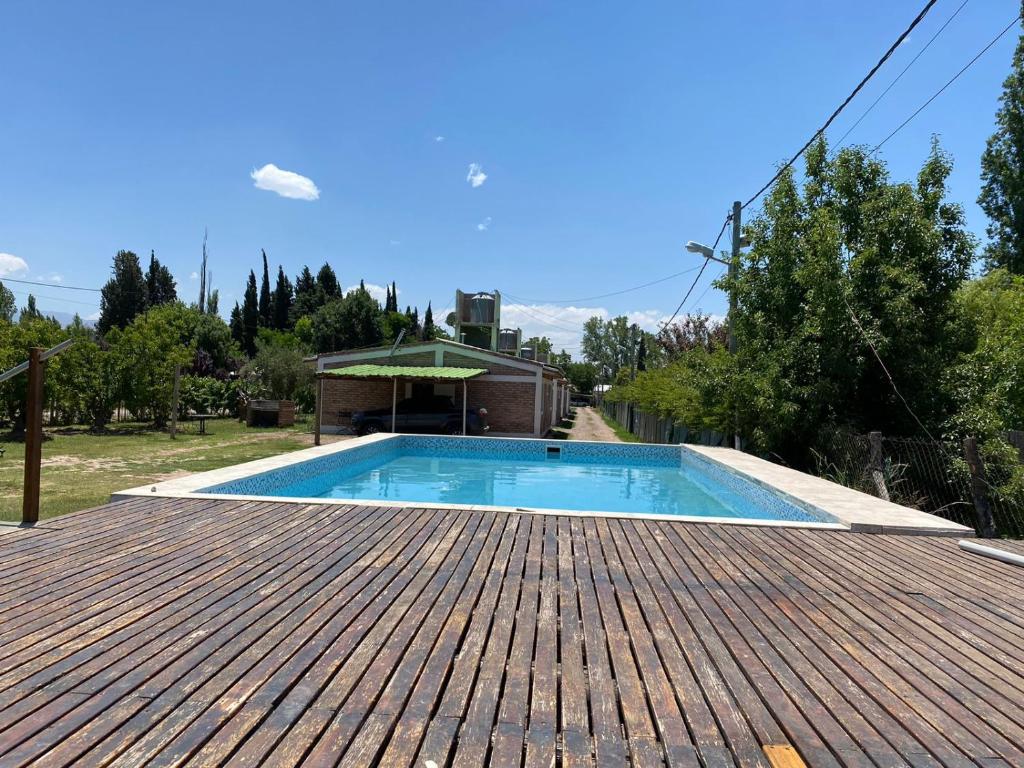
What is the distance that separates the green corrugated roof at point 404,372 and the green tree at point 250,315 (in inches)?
1482

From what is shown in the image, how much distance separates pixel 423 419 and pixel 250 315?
41.1 meters

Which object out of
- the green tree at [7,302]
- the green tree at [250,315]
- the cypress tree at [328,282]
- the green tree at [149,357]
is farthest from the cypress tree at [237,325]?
the green tree at [149,357]

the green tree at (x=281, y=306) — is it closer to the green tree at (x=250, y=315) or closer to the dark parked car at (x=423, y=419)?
the green tree at (x=250, y=315)

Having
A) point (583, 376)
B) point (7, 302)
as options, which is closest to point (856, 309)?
point (7, 302)

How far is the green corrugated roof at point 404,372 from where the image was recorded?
59.1ft

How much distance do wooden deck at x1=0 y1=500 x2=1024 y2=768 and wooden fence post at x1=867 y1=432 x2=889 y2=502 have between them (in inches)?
128

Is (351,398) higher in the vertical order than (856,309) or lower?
lower

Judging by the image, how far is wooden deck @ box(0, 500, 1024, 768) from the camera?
206cm

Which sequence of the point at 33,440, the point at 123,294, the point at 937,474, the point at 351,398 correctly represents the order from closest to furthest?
1. the point at 33,440
2. the point at 937,474
3. the point at 351,398
4. the point at 123,294

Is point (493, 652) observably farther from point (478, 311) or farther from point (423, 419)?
point (478, 311)

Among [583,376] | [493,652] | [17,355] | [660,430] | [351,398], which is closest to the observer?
[493,652]

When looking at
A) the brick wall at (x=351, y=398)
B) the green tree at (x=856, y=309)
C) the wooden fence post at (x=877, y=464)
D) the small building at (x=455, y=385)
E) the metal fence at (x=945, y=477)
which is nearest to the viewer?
the metal fence at (x=945, y=477)

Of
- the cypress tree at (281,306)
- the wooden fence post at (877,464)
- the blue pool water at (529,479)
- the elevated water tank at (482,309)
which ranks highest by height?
the cypress tree at (281,306)

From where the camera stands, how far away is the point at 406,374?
1822 cm
